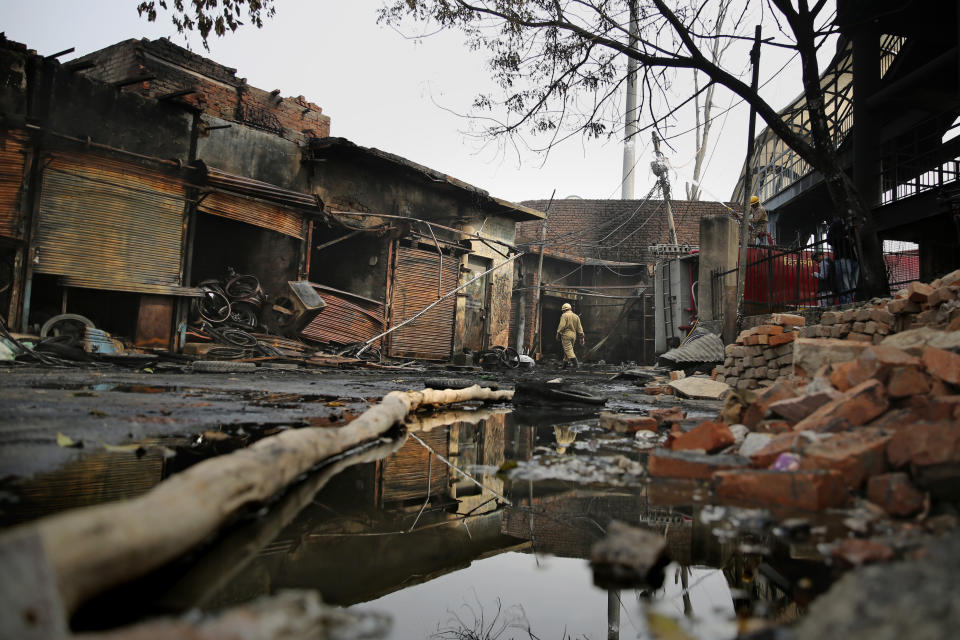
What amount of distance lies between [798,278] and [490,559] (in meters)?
8.08

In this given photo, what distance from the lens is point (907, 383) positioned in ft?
7.23

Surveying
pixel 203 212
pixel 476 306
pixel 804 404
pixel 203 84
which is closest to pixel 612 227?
pixel 476 306

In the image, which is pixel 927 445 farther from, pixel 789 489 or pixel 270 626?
pixel 270 626

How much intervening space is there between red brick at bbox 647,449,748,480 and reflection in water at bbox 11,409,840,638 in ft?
0.37

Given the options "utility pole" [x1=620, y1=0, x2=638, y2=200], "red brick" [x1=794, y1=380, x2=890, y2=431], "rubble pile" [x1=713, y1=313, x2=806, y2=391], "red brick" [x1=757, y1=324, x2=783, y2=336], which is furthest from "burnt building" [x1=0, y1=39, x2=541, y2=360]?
"red brick" [x1=794, y1=380, x2=890, y2=431]

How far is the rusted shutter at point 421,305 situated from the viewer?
13305mm

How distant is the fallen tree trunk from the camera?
879 millimetres

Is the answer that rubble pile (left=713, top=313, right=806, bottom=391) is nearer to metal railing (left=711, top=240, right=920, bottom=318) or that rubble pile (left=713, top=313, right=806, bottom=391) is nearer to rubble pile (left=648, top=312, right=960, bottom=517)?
metal railing (left=711, top=240, right=920, bottom=318)

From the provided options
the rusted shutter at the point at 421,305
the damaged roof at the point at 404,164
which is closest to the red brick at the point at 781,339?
the rusted shutter at the point at 421,305

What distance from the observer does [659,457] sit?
7.53 feet

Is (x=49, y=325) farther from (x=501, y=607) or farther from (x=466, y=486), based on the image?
(x=501, y=607)

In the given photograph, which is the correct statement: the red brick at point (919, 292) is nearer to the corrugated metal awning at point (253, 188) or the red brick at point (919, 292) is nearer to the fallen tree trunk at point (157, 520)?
the fallen tree trunk at point (157, 520)

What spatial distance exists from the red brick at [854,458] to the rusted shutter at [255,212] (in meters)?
10.3

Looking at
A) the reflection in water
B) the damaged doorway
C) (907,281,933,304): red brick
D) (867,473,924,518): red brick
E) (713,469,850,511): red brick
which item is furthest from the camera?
the damaged doorway
